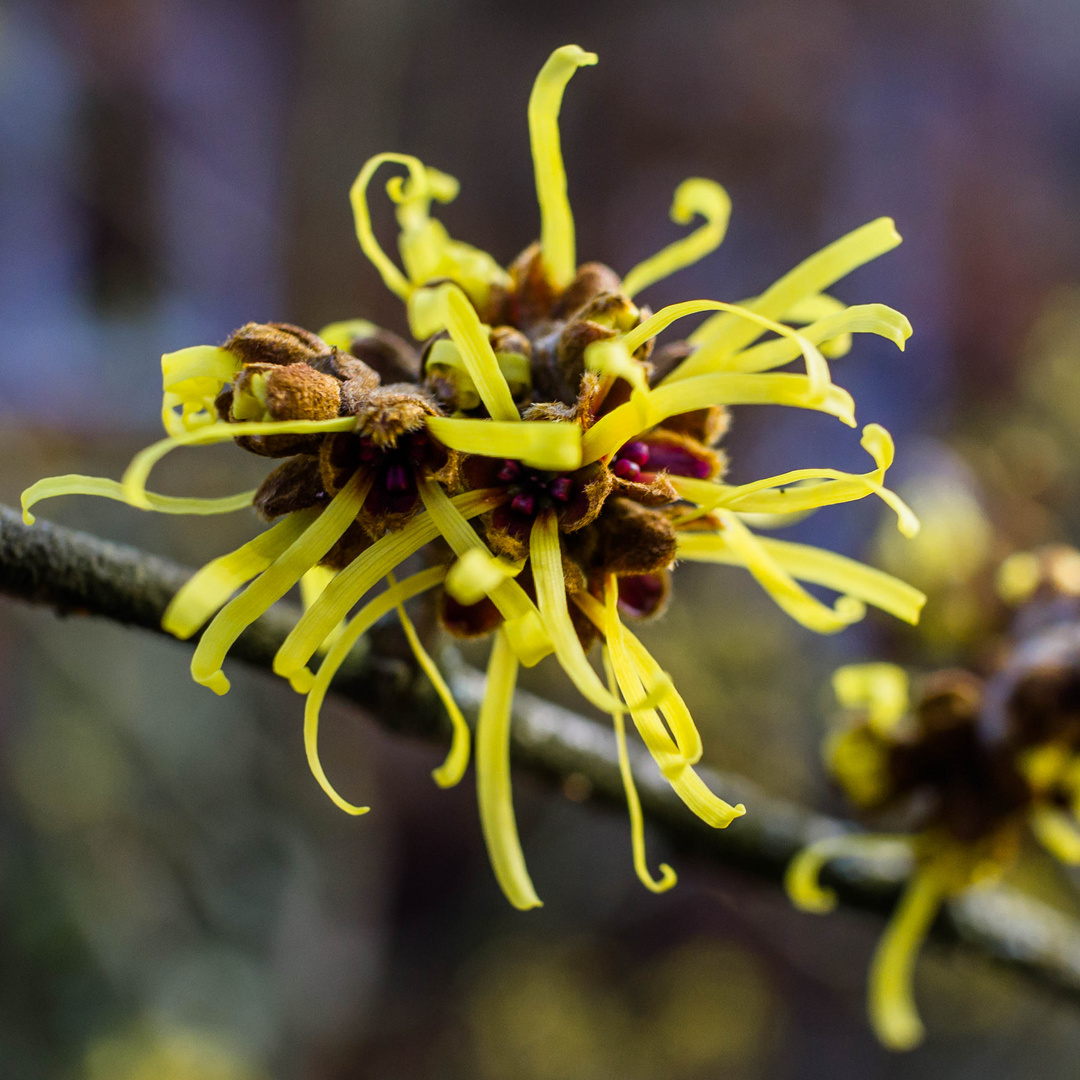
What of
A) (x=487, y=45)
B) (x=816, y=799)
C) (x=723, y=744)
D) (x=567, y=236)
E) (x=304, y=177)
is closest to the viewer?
(x=567, y=236)

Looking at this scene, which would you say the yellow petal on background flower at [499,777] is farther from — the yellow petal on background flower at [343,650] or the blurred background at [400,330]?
the blurred background at [400,330]

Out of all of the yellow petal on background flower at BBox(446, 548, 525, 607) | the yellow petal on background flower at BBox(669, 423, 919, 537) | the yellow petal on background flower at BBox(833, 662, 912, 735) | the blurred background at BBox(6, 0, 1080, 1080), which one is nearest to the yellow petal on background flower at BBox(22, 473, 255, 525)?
the yellow petal on background flower at BBox(446, 548, 525, 607)

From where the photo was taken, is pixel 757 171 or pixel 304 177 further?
pixel 757 171

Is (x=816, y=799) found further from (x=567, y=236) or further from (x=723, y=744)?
(x=567, y=236)

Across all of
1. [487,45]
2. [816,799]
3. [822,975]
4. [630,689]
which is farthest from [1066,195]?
[630,689]

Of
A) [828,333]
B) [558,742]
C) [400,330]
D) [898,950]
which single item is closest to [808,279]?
[828,333]

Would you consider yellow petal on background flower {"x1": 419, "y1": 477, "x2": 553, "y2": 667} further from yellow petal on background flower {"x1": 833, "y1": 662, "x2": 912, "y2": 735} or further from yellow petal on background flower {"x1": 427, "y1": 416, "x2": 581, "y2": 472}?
yellow petal on background flower {"x1": 833, "y1": 662, "x2": 912, "y2": 735}
